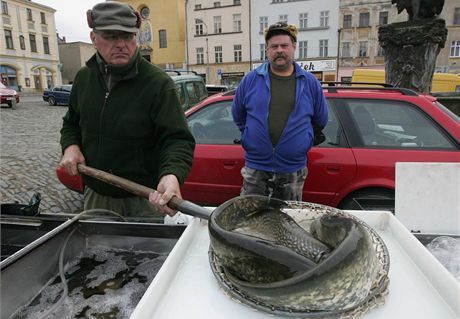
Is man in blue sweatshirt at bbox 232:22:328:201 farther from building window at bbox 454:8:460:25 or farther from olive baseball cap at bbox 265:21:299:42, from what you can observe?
building window at bbox 454:8:460:25

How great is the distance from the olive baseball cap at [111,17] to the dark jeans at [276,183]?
166 cm

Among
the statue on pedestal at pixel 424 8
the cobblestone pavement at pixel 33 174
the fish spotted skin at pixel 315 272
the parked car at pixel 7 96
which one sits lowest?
the cobblestone pavement at pixel 33 174

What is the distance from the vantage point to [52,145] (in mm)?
8852

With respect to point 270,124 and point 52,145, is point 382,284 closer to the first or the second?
point 270,124

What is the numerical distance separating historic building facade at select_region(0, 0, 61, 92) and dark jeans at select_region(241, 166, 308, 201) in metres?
53.1

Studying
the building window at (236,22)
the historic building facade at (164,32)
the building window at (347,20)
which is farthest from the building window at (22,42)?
the building window at (347,20)

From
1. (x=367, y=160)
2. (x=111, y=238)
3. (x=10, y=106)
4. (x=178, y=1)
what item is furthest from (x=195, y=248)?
(x=178, y=1)

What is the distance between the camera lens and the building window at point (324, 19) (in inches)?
1642

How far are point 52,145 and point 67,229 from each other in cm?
791

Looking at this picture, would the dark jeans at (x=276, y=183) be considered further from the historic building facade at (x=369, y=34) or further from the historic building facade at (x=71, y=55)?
the historic building facade at (x=71, y=55)

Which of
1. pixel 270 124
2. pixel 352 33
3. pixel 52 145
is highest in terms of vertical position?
pixel 352 33

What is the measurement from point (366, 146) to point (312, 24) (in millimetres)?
42368

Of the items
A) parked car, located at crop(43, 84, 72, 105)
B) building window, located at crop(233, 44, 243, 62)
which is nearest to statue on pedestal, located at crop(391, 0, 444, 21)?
parked car, located at crop(43, 84, 72, 105)

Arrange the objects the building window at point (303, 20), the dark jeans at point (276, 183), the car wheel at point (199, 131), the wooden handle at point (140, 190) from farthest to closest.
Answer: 1. the building window at point (303, 20)
2. the car wheel at point (199, 131)
3. the dark jeans at point (276, 183)
4. the wooden handle at point (140, 190)
